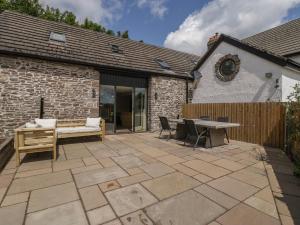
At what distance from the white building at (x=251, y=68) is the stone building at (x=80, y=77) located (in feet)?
4.66

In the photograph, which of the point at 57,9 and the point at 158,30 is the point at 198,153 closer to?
the point at 158,30

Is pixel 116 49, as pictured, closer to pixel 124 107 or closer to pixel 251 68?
pixel 124 107

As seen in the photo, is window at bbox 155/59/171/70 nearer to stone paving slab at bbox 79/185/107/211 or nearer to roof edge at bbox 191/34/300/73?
roof edge at bbox 191/34/300/73

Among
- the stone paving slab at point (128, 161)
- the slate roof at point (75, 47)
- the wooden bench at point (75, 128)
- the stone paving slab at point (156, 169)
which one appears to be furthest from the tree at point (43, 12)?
the stone paving slab at point (156, 169)

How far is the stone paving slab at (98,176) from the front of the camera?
315 centimetres

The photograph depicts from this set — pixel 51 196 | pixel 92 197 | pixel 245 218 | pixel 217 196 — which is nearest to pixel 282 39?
pixel 217 196

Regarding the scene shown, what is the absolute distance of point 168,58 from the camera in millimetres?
11711

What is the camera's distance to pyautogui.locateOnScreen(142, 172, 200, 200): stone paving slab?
9.23 feet

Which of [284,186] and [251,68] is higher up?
[251,68]

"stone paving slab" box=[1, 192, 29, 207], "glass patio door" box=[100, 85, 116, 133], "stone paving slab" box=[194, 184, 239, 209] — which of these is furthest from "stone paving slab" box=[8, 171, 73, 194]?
"glass patio door" box=[100, 85, 116, 133]

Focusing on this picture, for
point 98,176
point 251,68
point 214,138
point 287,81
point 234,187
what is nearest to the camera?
point 234,187

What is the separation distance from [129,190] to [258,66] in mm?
8233

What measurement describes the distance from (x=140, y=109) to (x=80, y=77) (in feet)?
11.3

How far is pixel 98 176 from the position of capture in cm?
342
